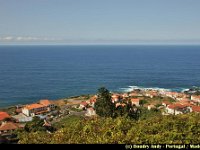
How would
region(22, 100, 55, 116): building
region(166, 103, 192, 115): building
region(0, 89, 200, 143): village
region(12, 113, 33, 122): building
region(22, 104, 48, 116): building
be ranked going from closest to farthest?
region(0, 89, 200, 143): village
region(12, 113, 33, 122): building
region(166, 103, 192, 115): building
region(22, 104, 48, 116): building
region(22, 100, 55, 116): building

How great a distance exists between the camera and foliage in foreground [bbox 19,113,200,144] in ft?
33.8

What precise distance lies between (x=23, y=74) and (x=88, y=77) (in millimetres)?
21825

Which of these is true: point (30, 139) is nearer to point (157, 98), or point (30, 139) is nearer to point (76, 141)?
point (76, 141)

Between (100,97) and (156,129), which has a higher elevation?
(156,129)

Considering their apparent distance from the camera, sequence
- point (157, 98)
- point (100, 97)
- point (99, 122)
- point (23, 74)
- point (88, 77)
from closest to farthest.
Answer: point (99, 122) < point (100, 97) < point (157, 98) < point (88, 77) < point (23, 74)

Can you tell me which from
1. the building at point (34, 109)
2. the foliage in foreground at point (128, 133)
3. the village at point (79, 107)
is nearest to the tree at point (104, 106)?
the village at point (79, 107)

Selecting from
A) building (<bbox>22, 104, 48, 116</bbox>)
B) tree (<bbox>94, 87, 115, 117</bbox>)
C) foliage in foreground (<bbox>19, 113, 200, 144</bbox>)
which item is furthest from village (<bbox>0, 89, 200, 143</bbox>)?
foliage in foreground (<bbox>19, 113, 200, 144</bbox>)

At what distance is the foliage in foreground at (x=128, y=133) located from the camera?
10.3 m

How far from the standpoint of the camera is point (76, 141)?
11094 mm

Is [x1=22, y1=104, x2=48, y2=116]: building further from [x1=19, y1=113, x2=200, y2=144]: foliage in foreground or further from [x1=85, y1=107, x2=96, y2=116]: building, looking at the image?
[x1=19, y1=113, x2=200, y2=144]: foliage in foreground

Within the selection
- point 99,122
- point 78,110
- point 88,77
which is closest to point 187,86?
point 88,77

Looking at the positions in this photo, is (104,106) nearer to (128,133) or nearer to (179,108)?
(179,108)

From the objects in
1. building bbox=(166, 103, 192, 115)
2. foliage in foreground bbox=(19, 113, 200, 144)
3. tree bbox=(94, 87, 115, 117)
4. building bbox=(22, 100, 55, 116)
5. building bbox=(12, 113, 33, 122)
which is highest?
foliage in foreground bbox=(19, 113, 200, 144)

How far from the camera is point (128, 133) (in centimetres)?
1097
